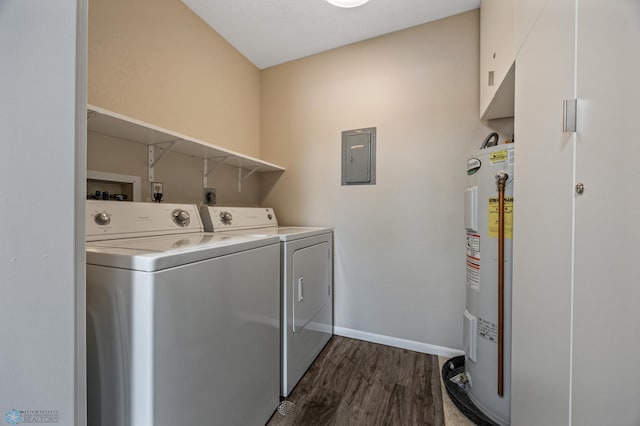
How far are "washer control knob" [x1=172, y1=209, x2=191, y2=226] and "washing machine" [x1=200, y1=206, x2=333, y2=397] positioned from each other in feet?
0.51

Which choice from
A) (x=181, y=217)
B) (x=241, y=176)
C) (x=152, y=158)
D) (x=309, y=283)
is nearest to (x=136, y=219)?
(x=181, y=217)

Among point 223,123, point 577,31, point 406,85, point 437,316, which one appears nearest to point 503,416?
point 437,316

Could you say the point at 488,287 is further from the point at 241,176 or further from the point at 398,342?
the point at 241,176

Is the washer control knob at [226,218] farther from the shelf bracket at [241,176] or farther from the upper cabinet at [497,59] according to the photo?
the upper cabinet at [497,59]

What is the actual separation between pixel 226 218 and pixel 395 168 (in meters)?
1.42

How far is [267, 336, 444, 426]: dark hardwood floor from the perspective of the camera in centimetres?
131

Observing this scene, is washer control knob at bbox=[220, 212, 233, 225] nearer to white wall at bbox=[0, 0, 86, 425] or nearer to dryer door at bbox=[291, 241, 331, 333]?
dryer door at bbox=[291, 241, 331, 333]

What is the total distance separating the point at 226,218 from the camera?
181 cm

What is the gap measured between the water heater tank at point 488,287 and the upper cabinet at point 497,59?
36 cm

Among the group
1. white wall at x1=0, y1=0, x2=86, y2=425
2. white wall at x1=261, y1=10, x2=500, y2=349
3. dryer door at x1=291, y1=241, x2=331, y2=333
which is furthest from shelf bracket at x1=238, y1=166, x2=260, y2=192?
white wall at x1=0, y1=0, x2=86, y2=425

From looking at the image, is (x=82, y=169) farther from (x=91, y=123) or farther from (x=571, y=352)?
(x=571, y=352)

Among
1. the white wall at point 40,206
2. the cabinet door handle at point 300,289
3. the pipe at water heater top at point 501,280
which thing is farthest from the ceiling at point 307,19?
the cabinet door handle at point 300,289

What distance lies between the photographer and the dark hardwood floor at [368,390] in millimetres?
1308

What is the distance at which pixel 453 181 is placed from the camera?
6.05ft
